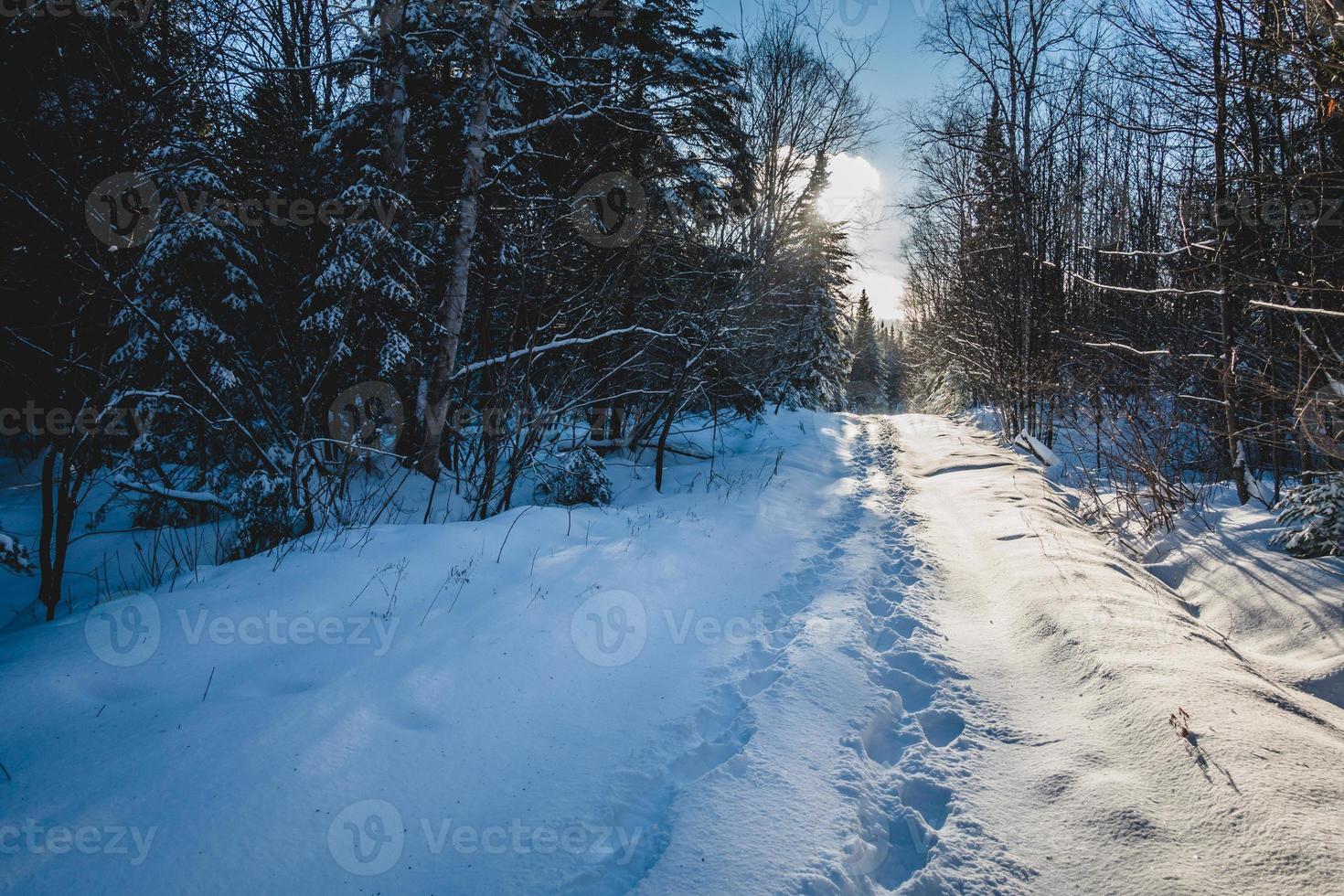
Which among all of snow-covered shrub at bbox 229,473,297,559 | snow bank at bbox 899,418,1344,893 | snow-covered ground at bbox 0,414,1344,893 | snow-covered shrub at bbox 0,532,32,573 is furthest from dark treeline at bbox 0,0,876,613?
snow bank at bbox 899,418,1344,893

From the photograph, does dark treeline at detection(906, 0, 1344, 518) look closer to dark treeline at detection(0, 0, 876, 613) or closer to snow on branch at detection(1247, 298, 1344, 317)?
snow on branch at detection(1247, 298, 1344, 317)

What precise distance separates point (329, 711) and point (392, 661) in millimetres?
479

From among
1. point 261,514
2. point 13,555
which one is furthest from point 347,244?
point 13,555

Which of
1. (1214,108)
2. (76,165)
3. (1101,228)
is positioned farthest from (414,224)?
(1101,228)

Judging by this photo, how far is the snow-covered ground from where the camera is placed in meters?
1.86

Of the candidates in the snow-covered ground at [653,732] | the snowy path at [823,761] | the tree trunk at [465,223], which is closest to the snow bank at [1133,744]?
the snow-covered ground at [653,732]

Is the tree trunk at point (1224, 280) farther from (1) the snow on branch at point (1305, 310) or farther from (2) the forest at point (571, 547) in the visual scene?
(1) the snow on branch at point (1305, 310)

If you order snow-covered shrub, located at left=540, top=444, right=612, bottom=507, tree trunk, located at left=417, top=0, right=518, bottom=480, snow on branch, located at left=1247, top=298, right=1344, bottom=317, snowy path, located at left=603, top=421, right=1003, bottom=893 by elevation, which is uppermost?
tree trunk, located at left=417, top=0, right=518, bottom=480

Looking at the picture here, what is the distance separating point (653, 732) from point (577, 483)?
212 inches

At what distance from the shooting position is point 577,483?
7883mm

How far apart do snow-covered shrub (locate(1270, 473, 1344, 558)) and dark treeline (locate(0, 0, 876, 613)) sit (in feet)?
20.4

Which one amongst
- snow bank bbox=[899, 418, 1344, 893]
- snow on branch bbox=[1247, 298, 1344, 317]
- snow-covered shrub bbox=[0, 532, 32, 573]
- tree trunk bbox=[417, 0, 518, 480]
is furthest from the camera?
tree trunk bbox=[417, 0, 518, 480]

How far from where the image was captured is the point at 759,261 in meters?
8.45

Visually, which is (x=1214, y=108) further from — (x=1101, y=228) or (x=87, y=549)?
(x=87, y=549)
